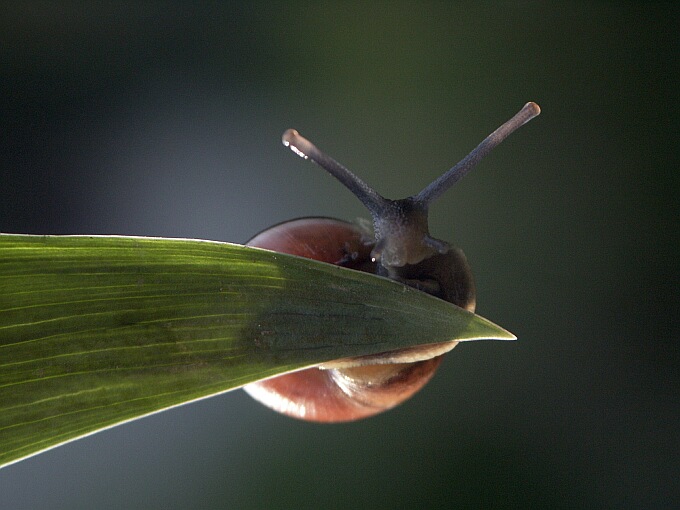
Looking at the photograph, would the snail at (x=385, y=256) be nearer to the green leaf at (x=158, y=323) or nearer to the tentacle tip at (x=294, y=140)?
the tentacle tip at (x=294, y=140)

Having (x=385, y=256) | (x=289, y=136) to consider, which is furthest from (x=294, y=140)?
(x=385, y=256)

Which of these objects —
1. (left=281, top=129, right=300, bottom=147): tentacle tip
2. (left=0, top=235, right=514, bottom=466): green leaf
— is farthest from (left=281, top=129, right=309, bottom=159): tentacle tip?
(left=0, top=235, right=514, bottom=466): green leaf

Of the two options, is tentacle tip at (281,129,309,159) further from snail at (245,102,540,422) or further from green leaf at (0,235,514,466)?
green leaf at (0,235,514,466)

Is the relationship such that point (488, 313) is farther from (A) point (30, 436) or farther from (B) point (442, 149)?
(A) point (30, 436)

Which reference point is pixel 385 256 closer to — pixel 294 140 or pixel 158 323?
pixel 294 140

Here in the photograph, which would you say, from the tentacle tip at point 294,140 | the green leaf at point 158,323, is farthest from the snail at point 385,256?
the green leaf at point 158,323

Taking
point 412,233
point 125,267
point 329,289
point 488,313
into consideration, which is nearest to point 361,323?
point 329,289

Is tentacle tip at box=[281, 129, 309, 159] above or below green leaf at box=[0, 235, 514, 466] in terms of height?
above
